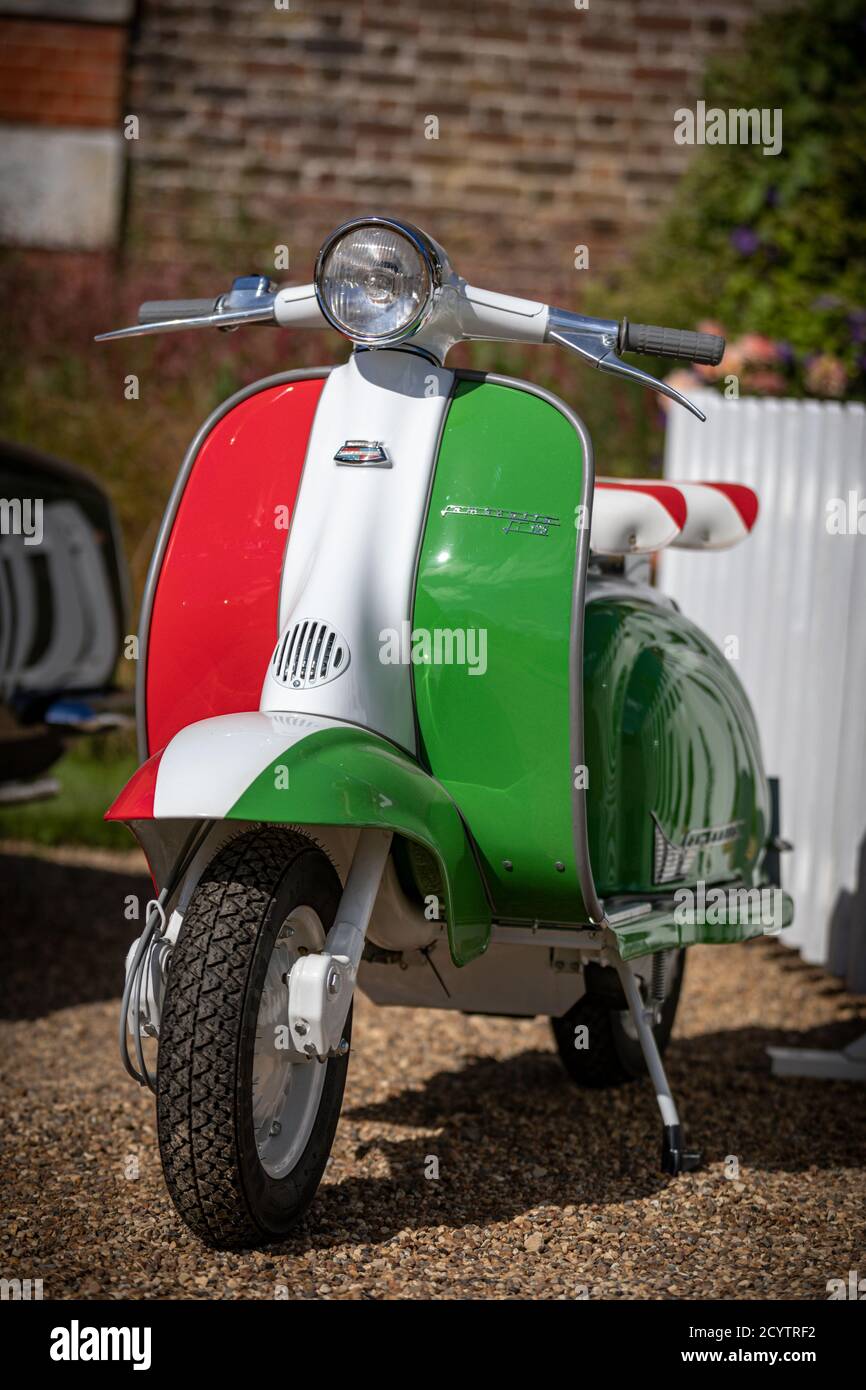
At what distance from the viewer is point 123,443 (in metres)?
7.54

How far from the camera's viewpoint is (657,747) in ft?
9.97

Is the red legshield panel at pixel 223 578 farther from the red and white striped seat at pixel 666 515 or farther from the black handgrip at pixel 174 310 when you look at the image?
the red and white striped seat at pixel 666 515

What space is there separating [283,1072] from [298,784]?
20.6 inches

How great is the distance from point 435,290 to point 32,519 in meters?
Answer: 2.18

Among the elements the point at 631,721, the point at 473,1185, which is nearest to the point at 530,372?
the point at 631,721

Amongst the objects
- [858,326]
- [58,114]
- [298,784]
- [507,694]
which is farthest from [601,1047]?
[58,114]

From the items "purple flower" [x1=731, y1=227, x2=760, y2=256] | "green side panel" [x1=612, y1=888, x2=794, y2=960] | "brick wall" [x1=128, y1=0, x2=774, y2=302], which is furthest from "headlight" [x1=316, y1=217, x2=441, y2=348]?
"brick wall" [x1=128, y1=0, x2=774, y2=302]

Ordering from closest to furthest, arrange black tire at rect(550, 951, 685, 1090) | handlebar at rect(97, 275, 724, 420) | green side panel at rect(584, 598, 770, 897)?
handlebar at rect(97, 275, 724, 420), green side panel at rect(584, 598, 770, 897), black tire at rect(550, 951, 685, 1090)

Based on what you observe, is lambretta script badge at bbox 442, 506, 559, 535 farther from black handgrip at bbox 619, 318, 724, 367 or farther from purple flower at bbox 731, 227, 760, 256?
purple flower at bbox 731, 227, 760, 256

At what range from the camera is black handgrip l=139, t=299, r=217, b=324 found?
302 centimetres

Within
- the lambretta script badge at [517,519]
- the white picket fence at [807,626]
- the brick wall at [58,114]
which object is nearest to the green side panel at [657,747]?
the lambretta script badge at [517,519]

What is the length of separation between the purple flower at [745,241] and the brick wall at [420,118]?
1176mm

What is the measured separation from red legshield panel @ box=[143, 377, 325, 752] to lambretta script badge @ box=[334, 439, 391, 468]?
0.10 metres

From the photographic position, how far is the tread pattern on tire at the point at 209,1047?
2283mm
